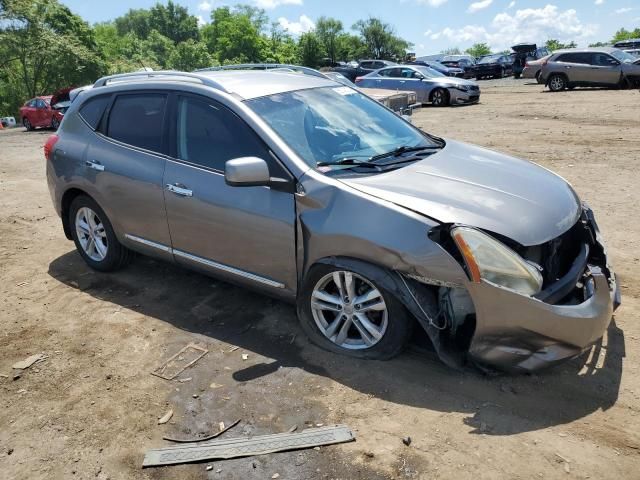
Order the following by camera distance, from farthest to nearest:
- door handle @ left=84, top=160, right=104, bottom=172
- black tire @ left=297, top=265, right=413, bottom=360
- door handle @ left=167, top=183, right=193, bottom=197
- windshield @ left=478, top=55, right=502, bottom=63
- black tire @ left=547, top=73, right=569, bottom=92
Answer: windshield @ left=478, top=55, right=502, bottom=63 < black tire @ left=547, top=73, right=569, bottom=92 < door handle @ left=84, top=160, right=104, bottom=172 < door handle @ left=167, top=183, right=193, bottom=197 < black tire @ left=297, top=265, right=413, bottom=360

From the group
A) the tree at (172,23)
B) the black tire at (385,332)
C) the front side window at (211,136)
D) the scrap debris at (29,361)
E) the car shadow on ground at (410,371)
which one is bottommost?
the scrap debris at (29,361)

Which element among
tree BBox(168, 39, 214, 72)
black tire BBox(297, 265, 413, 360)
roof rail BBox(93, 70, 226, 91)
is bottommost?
black tire BBox(297, 265, 413, 360)

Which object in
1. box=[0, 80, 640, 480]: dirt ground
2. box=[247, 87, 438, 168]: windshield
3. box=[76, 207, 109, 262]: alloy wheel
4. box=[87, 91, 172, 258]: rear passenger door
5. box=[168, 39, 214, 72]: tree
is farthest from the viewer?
box=[168, 39, 214, 72]: tree

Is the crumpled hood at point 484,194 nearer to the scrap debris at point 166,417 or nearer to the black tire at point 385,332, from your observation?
the black tire at point 385,332


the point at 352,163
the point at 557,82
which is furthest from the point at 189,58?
the point at 352,163

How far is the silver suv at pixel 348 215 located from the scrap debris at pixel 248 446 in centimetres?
72

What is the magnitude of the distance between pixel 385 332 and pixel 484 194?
41.0 inches

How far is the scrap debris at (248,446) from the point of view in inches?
113

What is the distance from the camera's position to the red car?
68.3 feet

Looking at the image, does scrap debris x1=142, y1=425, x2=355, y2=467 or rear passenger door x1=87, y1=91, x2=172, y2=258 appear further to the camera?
rear passenger door x1=87, y1=91, x2=172, y2=258

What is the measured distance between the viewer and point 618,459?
2.68m

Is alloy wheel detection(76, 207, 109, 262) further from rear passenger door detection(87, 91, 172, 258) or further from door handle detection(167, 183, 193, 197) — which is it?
door handle detection(167, 183, 193, 197)

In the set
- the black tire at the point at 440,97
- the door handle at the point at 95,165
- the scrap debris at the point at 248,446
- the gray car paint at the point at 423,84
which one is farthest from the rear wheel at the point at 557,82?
the scrap debris at the point at 248,446

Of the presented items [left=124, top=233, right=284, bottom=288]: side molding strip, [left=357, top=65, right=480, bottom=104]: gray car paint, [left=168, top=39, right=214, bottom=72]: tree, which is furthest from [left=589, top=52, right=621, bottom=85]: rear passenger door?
[left=168, top=39, right=214, bottom=72]: tree
